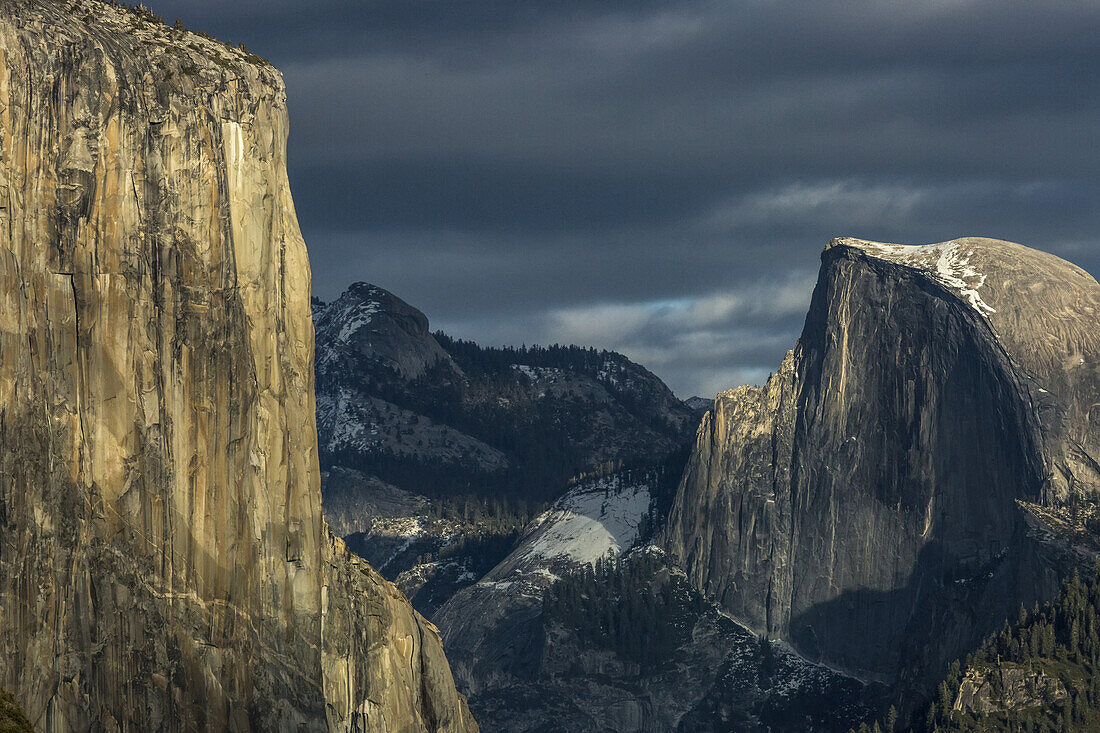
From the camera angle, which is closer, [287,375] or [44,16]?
[44,16]

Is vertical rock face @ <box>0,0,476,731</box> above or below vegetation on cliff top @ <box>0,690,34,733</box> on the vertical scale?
above

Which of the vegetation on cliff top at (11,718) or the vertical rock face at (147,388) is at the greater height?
the vertical rock face at (147,388)

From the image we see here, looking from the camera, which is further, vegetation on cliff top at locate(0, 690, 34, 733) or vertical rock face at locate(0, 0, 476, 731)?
vertical rock face at locate(0, 0, 476, 731)

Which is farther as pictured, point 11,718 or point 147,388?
point 147,388

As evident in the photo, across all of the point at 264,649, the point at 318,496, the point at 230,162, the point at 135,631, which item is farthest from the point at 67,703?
the point at 230,162

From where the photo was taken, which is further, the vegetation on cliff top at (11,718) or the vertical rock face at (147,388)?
the vertical rock face at (147,388)

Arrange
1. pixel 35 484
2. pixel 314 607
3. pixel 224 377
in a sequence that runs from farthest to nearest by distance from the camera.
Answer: pixel 314 607
pixel 224 377
pixel 35 484

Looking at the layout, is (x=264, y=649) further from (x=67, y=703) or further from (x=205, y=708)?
(x=67, y=703)

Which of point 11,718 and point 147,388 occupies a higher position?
point 147,388
